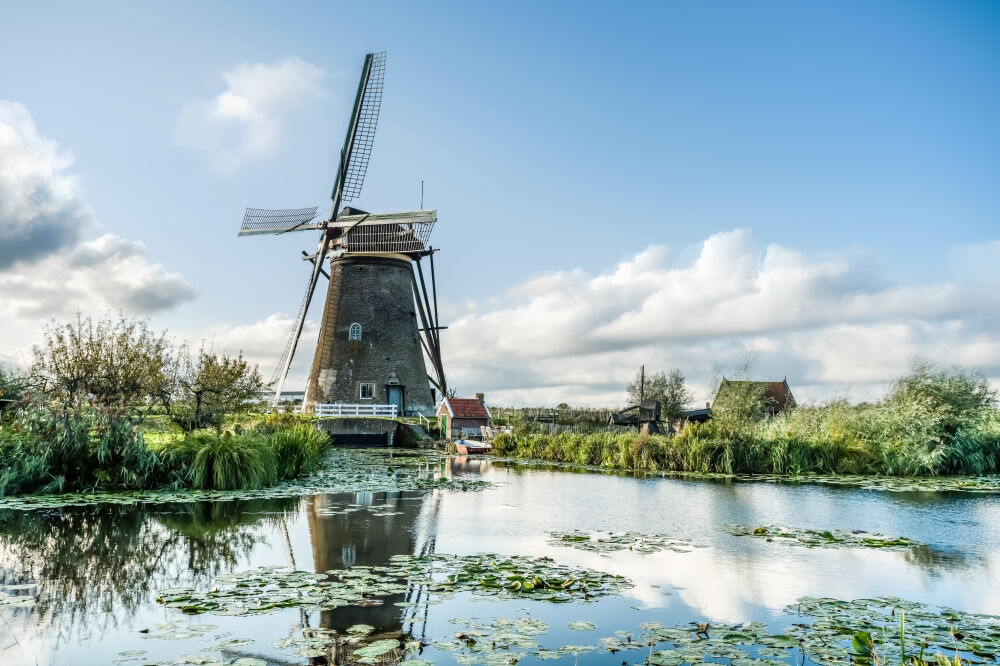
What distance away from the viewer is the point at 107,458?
1144 centimetres

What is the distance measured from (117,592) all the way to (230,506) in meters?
4.98

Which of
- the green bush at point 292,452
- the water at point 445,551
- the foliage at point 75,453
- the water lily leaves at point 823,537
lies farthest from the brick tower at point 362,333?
the water lily leaves at point 823,537

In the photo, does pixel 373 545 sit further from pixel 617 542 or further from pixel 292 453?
pixel 292 453

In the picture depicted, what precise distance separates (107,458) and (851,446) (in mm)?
17176

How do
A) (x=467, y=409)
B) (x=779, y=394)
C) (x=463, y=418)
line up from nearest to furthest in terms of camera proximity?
(x=463, y=418), (x=467, y=409), (x=779, y=394)

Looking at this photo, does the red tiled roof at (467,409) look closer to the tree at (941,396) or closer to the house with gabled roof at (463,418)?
the house with gabled roof at (463,418)

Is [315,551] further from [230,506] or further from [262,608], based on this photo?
[230,506]

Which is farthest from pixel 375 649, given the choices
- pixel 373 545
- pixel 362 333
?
pixel 362 333

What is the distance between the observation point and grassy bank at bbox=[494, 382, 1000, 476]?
18.2 metres

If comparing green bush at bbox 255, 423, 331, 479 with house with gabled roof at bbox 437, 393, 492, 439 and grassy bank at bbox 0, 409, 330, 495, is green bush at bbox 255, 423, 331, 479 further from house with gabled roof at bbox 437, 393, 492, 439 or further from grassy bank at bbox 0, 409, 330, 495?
house with gabled roof at bbox 437, 393, 492, 439

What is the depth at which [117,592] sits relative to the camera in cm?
546

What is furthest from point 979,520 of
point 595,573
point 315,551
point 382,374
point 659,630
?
point 382,374

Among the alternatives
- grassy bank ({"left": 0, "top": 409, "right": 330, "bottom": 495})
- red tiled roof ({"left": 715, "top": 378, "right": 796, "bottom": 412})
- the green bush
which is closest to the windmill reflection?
grassy bank ({"left": 0, "top": 409, "right": 330, "bottom": 495})

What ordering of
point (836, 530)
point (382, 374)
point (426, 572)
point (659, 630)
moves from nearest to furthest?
1. point (659, 630)
2. point (426, 572)
3. point (836, 530)
4. point (382, 374)
